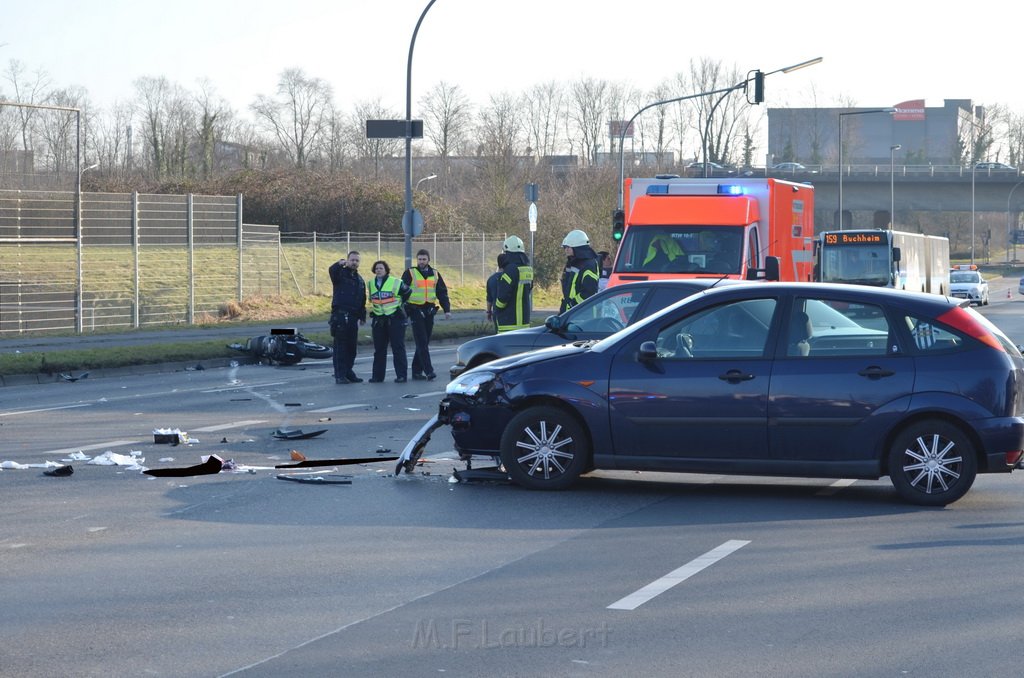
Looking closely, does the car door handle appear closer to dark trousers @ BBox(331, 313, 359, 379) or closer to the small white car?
dark trousers @ BBox(331, 313, 359, 379)

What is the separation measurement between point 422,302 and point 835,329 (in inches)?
410

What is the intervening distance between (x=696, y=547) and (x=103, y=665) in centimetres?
353

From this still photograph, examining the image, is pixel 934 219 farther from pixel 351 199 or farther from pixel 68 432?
pixel 68 432

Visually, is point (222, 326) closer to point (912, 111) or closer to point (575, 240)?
point (575, 240)

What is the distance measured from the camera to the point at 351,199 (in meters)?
57.6

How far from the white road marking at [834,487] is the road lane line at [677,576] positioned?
1.93m

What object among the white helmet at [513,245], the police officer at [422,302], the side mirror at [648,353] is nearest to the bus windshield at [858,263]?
the police officer at [422,302]

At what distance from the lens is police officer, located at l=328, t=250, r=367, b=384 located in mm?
18672

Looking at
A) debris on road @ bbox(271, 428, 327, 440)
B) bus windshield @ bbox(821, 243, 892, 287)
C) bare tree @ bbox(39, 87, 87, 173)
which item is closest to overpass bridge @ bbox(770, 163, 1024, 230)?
bus windshield @ bbox(821, 243, 892, 287)

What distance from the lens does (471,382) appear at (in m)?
9.74

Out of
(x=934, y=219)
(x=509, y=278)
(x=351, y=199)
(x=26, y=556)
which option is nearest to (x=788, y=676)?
(x=26, y=556)

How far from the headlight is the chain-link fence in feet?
65.8

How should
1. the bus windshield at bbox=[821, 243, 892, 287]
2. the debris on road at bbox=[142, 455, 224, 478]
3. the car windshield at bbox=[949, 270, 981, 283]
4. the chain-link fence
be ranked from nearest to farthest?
1. the debris on road at bbox=[142, 455, 224, 478]
2. the chain-link fence
3. the bus windshield at bbox=[821, 243, 892, 287]
4. the car windshield at bbox=[949, 270, 981, 283]

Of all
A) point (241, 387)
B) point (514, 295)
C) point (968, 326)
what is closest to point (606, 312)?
point (514, 295)
